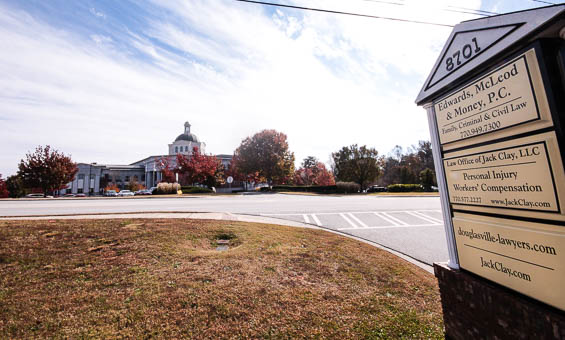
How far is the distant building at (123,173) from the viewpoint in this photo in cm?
6562

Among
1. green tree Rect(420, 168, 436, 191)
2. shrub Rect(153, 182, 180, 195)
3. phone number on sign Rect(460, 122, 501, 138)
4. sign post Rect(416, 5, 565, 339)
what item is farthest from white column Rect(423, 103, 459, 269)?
green tree Rect(420, 168, 436, 191)

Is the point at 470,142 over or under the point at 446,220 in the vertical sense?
over

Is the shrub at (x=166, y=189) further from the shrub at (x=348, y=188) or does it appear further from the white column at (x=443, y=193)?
the white column at (x=443, y=193)

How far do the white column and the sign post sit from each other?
0.01 metres

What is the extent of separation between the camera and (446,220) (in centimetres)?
273

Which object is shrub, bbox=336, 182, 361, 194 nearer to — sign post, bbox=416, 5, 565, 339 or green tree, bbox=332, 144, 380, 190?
green tree, bbox=332, 144, 380, 190

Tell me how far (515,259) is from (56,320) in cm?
492

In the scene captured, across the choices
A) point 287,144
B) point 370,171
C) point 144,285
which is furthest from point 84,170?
point 144,285

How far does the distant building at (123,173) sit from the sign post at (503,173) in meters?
64.1

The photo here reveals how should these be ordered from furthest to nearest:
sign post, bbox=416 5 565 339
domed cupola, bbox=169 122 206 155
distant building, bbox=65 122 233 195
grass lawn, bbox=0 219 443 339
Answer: domed cupola, bbox=169 122 206 155 < distant building, bbox=65 122 233 195 < grass lawn, bbox=0 219 443 339 < sign post, bbox=416 5 565 339

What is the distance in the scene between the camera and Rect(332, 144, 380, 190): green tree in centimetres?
4044

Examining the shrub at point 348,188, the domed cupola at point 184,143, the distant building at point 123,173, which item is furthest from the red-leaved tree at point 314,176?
the domed cupola at point 184,143

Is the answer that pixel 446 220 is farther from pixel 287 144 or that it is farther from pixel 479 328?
pixel 287 144

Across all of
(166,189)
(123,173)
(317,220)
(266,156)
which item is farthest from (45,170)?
(123,173)
